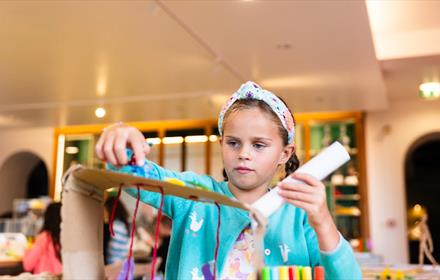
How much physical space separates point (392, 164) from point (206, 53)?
306 centimetres

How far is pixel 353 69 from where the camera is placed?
4.12 metres

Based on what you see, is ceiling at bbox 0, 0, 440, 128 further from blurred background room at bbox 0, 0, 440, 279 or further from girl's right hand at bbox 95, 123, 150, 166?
girl's right hand at bbox 95, 123, 150, 166

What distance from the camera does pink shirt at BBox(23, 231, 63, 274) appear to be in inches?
129

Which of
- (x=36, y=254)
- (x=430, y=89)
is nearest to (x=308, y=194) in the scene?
(x=36, y=254)

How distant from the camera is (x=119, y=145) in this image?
1.92ft

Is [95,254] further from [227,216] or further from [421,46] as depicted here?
[421,46]

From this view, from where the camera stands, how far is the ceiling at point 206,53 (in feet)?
9.73

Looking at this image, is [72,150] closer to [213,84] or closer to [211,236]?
[213,84]

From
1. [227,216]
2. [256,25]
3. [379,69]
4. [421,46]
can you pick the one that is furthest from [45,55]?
[227,216]

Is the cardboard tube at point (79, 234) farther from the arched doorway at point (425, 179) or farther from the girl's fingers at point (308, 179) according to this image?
the arched doorway at point (425, 179)

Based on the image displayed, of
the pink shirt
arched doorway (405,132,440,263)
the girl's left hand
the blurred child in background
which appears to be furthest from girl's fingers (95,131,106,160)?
arched doorway (405,132,440,263)

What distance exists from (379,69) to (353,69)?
220 millimetres

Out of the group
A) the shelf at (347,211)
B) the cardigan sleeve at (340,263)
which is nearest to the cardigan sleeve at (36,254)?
the cardigan sleeve at (340,263)

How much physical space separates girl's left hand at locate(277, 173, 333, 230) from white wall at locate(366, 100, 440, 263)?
5418 millimetres
